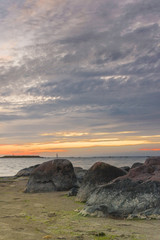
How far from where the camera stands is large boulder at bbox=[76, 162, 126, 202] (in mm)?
10222

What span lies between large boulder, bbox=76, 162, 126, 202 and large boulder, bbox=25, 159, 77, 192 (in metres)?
3.52

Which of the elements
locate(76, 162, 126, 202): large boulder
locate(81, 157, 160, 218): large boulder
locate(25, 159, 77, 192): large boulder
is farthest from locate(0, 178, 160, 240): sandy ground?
locate(25, 159, 77, 192): large boulder

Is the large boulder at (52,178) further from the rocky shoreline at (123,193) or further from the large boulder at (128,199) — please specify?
the large boulder at (128,199)

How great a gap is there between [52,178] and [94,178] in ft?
13.8

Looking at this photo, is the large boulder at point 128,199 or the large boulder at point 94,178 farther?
the large boulder at point 94,178

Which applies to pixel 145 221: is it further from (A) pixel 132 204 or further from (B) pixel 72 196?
(B) pixel 72 196

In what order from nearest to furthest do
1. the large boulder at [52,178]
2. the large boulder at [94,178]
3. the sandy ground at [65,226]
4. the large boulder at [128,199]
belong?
the sandy ground at [65,226]
the large boulder at [128,199]
the large boulder at [94,178]
the large boulder at [52,178]

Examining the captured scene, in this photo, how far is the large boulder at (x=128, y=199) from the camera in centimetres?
732

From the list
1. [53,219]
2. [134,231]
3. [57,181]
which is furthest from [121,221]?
[57,181]

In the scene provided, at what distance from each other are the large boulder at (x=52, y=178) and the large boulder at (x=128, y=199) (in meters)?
5.67

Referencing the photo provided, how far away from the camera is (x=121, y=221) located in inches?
270

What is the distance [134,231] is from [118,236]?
1.82 feet

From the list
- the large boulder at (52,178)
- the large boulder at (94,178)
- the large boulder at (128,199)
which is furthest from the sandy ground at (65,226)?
the large boulder at (52,178)

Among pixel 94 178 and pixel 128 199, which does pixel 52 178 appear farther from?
pixel 128 199
